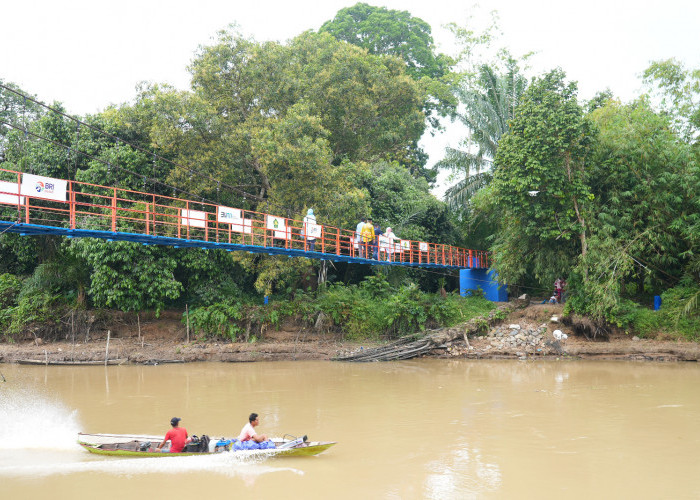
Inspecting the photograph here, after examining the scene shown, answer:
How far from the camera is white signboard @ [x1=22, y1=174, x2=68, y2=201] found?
398 inches

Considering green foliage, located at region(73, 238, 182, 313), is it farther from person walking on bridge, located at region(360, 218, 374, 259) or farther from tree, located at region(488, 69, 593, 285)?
tree, located at region(488, 69, 593, 285)

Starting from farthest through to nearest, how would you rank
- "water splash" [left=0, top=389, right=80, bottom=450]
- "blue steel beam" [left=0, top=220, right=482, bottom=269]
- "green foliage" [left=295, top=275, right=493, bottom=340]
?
"green foliage" [left=295, top=275, right=493, bottom=340] → "blue steel beam" [left=0, top=220, right=482, bottom=269] → "water splash" [left=0, top=389, right=80, bottom=450]

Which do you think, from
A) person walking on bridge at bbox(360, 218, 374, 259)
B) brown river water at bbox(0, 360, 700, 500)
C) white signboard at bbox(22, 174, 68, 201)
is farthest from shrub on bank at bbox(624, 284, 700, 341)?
white signboard at bbox(22, 174, 68, 201)

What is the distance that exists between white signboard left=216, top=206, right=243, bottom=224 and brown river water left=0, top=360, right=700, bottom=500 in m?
4.23

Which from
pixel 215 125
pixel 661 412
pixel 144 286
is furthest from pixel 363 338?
pixel 661 412

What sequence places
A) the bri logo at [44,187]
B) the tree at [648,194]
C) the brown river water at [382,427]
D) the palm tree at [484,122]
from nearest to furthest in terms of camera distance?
the brown river water at [382,427] < the bri logo at [44,187] < the tree at [648,194] < the palm tree at [484,122]

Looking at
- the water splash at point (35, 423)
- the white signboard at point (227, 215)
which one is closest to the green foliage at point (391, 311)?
the white signboard at point (227, 215)

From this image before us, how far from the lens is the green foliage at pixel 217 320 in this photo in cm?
1870

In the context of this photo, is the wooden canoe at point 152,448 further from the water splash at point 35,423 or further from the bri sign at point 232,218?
the bri sign at point 232,218

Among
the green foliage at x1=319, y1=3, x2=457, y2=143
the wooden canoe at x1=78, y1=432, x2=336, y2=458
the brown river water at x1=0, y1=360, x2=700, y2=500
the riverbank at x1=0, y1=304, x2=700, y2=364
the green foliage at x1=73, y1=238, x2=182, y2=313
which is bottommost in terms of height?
the brown river water at x1=0, y1=360, x2=700, y2=500

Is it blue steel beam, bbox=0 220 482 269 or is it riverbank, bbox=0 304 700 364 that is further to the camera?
riverbank, bbox=0 304 700 364

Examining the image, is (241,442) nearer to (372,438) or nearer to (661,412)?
(372,438)

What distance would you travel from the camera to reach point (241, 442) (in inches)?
307

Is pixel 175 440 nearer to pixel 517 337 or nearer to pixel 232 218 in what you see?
pixel 232 218
